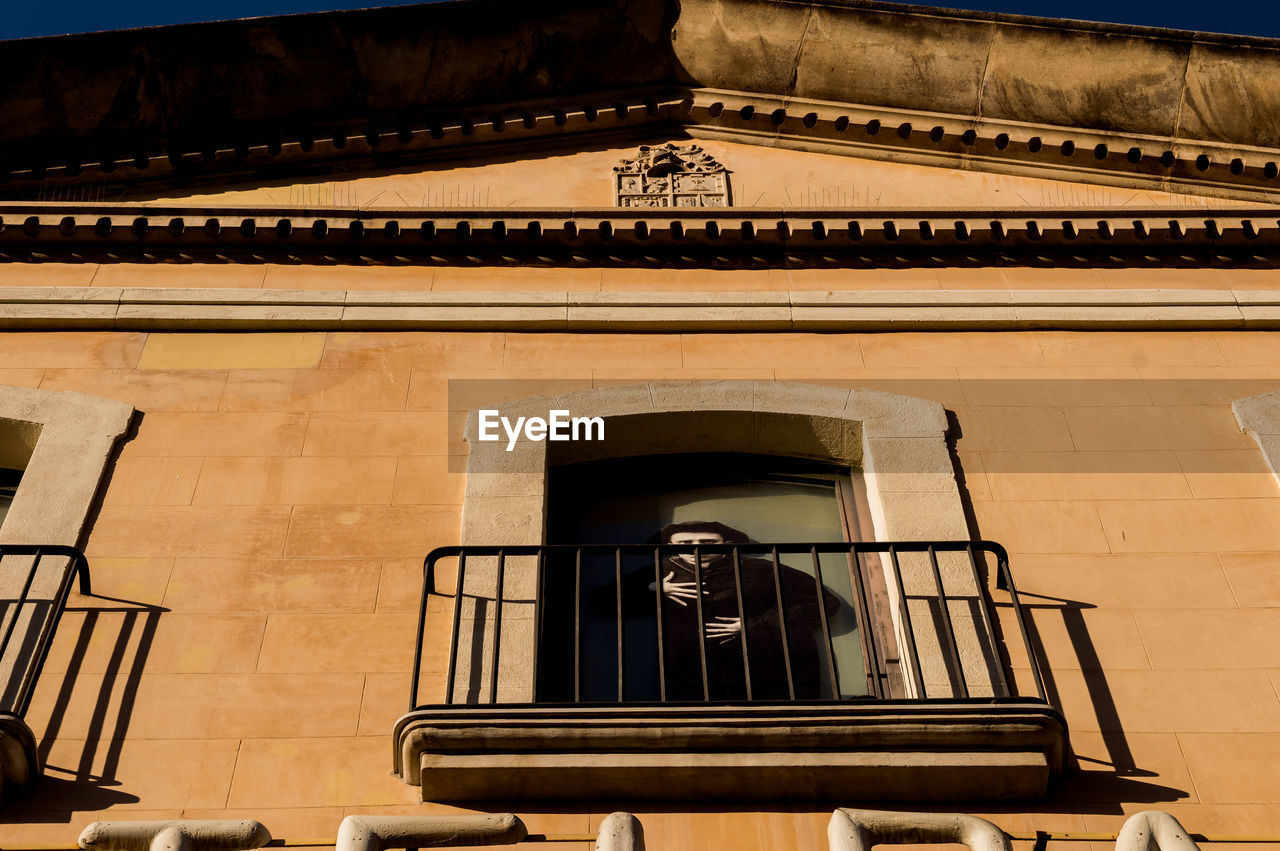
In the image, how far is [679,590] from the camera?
8.17m

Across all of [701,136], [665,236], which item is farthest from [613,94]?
[665,236]

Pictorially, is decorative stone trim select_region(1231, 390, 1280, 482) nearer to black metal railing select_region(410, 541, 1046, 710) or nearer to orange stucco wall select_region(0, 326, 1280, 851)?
orange stucco wall select_region(0, 326, 1280, 851)

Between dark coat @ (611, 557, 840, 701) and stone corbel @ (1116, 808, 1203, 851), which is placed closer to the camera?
stone corbel @ (1116, 808, 1203, 851)

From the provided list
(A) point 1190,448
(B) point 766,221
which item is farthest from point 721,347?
(A) point 1190,448

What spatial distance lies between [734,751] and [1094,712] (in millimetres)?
1848

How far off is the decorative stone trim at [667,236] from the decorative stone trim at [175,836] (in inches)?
183

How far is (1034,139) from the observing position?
11312 mm

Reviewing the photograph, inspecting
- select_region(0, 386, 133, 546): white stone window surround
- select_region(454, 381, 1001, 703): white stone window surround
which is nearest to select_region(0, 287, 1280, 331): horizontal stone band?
select_region(454, 381, 1001, 703): white stone window surround

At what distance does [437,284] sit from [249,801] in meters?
4.16

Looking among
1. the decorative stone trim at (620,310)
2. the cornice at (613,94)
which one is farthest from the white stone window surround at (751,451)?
the cornice at (613,94)

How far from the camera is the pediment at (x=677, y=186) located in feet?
36.1

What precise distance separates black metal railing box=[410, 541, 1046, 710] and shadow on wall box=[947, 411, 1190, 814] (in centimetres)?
8

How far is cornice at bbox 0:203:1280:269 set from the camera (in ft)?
33.6

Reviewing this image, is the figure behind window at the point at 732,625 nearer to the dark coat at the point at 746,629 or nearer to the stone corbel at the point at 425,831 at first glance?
the dark coat at the point at 746,629
